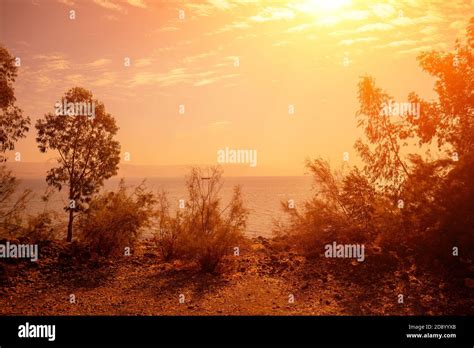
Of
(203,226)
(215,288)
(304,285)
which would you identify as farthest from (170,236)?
(304,285)

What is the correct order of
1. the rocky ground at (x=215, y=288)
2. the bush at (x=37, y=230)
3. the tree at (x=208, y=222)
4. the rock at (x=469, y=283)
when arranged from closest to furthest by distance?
the rocky ground at (x=215, y=288)
the rock at (x=469, y=283)
the tree at (x=208, y=222)
the bush at (x=37, y=230)

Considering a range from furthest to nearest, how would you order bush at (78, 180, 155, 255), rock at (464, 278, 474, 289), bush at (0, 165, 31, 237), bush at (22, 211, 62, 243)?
bush at (78, 180, 155, 255) → bush at (22, 211, 62, 243) → bush at (0, 165, 31, 237) → rock at (464, 278, 474, 289)

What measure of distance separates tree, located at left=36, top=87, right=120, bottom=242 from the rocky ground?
6.16m

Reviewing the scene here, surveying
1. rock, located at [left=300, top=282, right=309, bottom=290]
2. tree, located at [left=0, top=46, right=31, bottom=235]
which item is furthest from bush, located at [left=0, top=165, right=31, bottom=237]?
rock, located at [left=300, top=282, right=309, bottom=290]

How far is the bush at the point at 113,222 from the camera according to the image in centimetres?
1661

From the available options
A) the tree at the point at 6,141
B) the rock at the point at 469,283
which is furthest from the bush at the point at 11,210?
the rock at the point at 469,283

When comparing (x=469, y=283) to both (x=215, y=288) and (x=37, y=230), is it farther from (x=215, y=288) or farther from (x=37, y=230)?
(x=37, y=230)

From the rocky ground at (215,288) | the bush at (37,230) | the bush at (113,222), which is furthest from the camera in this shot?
the bush at (113,222)

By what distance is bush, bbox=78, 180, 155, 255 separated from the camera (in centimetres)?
1661

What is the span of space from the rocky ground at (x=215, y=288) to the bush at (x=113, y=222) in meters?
0.77

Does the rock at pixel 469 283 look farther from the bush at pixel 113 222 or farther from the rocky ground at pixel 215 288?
the bush at pixel 113 222

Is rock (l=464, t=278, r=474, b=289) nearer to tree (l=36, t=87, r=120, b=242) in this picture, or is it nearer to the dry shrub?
the dry shrub

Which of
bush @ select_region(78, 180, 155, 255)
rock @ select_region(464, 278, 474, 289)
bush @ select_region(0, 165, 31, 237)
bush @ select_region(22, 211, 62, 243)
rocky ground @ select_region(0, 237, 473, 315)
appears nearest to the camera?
rocky ground @ select_region(0, 237, 473, 315)
